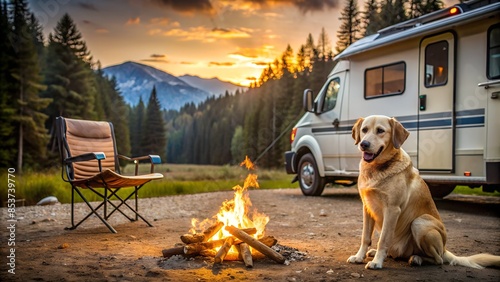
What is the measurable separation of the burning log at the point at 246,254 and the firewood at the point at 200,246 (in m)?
0.19

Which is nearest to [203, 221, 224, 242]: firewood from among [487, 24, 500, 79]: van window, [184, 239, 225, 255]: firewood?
[184, 239, 225, 255]: firewood

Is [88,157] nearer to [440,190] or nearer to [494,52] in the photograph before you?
[494,52]

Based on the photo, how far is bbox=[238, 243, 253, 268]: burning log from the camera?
3.41 metres

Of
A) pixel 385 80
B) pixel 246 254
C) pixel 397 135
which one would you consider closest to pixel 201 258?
pixel 246 254

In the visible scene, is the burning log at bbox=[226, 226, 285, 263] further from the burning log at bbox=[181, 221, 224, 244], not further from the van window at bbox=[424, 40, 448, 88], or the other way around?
the van window at bbox=[424, 40, 448, 88]

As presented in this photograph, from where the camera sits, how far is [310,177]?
937 centimetres

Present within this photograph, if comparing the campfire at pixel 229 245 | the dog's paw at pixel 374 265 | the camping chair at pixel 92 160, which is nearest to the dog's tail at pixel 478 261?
the dog's paw at pixel 374 265

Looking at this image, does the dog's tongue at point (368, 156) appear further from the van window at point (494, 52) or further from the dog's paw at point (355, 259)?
the van window at point (494, 52)

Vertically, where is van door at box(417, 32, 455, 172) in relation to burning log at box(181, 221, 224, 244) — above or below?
above

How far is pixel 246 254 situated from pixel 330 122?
5.69 m

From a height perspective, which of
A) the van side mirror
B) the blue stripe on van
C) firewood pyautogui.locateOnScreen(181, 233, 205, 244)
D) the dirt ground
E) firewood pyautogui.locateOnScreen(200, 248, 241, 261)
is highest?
the van side mirror

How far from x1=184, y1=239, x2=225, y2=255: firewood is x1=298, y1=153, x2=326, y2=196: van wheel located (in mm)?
5643

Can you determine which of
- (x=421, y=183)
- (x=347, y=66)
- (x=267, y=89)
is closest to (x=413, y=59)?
(x=347, y=66)

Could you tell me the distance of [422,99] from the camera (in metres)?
7.01
